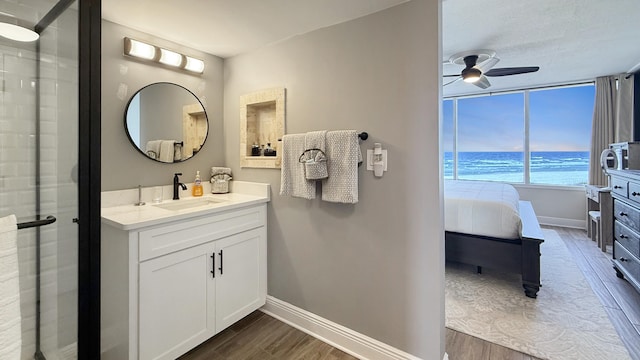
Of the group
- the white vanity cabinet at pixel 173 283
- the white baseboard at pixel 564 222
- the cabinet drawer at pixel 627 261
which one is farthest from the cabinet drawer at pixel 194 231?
the white baseboard at pixel 564 222

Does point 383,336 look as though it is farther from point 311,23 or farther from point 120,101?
point 120,101

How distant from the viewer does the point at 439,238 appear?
4.96 ft

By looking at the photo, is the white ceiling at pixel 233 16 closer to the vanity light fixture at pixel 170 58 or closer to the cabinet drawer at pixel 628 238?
the vanity light fixture at pixel 170 58

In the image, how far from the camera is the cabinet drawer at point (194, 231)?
5.01 feet

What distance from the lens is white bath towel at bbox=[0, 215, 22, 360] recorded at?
0.84 m

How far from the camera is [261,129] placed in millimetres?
2432

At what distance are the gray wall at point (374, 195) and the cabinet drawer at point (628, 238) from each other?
77.7 inches

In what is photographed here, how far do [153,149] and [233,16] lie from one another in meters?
1.13

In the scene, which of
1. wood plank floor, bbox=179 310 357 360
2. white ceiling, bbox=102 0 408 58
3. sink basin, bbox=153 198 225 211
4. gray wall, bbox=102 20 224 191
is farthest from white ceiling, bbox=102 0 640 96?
wood plank floor, bbox=179 310 357 360

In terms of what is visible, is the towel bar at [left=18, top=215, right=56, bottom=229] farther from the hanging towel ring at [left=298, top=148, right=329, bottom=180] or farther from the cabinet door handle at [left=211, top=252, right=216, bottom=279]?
the hanging towel ring at [left=298, top=148, right=329, bottom=180]

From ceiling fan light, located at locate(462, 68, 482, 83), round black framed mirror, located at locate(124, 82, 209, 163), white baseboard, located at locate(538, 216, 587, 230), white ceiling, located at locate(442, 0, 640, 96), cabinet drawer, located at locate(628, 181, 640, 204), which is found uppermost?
white ceiling, located at locate(442, 0, 640, 96)

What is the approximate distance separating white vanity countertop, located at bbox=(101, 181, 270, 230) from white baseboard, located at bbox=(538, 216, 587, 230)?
515cm

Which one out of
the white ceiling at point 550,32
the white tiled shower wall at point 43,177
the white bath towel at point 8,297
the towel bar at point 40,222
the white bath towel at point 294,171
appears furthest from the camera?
the white ceiling at point 550,32

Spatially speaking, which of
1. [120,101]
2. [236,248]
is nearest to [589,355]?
[236,248]
